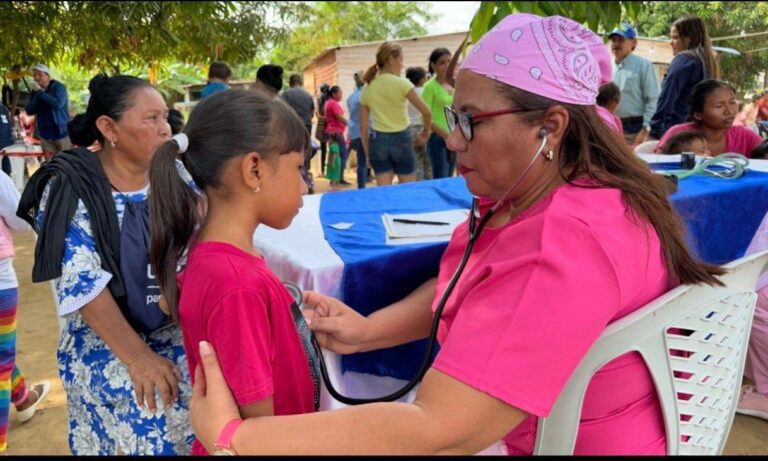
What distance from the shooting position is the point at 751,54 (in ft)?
13.8

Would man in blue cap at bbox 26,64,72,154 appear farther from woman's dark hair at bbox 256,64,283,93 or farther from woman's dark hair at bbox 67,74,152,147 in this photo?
woman's dark hair at bbox 67,74,152,147

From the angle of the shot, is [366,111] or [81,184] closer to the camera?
[81,184]

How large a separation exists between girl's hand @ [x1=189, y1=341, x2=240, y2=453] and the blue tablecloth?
598 mm

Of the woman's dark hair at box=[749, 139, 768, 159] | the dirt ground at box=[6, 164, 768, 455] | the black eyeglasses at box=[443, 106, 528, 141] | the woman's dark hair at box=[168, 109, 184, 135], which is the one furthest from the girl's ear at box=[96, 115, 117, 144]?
the woman's dark hair at box=[749, 139, 768, 159]

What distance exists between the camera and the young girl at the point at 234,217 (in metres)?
1.21

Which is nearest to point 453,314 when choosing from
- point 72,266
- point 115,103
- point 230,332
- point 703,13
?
point 230,332

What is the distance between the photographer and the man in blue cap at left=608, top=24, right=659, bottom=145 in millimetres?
5613

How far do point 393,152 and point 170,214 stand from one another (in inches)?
203

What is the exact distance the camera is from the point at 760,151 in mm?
3746

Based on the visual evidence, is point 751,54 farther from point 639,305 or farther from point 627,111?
point 639,305

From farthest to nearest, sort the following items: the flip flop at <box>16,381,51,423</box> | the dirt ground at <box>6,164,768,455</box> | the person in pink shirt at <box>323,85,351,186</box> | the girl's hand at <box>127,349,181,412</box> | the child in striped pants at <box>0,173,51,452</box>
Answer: the person in pink shirt at <box>323,85,351,186</box>, the flip flop at <box>16,381,51,423</box>, the dirt ground at <box>6,164,768,455</box>, the child in striped pants at <box>0,173,51,452</box>, the girl's hand at <box>127,349,181,412</box>

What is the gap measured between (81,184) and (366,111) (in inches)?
187

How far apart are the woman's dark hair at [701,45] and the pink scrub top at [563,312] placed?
14.2 ft

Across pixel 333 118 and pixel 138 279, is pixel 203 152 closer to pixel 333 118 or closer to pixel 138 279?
pixel 138 279
